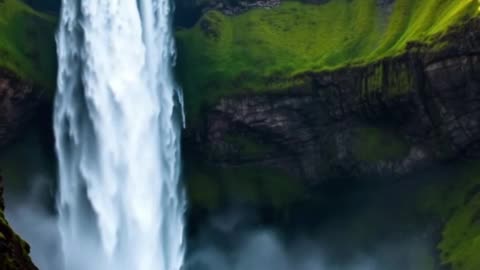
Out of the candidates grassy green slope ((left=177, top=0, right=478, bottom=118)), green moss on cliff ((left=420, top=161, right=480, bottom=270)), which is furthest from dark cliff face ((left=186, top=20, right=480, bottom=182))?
grassy green slope ((left=177, top=0, right=478, bottom=118))

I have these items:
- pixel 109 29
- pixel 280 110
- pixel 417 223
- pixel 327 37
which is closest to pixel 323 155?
pixel 280 110

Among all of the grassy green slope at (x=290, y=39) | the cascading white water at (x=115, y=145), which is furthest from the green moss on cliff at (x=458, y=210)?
the cascading white water at (x=115, y=145)

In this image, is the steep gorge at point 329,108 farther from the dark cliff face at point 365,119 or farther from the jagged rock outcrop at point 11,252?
the jagged rock outcrop at point 11,252

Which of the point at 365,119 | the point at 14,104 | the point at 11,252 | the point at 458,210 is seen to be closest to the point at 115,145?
the point at 14,104

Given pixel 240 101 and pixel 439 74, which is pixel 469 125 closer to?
pixel 439 74

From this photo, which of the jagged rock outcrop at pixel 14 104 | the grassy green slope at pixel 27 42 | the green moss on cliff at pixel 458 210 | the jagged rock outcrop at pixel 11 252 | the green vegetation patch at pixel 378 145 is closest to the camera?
the jagged rock outcrop at pixel 11 252

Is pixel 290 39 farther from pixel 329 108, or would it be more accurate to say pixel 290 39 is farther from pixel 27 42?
pixel 27 42
